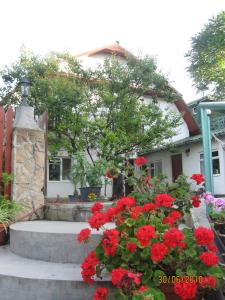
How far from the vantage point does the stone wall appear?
168 inches

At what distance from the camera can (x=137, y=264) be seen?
6.84ft

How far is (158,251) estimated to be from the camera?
194 centimetres

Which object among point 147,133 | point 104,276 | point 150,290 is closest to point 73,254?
point 104,276

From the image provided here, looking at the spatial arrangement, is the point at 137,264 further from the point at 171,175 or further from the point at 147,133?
the point at 171,175

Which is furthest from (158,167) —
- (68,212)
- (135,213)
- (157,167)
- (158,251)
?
(158,251)

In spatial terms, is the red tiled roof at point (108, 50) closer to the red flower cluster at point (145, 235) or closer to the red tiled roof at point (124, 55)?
the red tiled roof at point (124, 55)

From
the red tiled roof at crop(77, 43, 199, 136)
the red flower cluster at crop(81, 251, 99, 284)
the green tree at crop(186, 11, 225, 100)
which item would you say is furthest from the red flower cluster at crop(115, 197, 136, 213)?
the green tree at crop(186, 11, 225, 100)

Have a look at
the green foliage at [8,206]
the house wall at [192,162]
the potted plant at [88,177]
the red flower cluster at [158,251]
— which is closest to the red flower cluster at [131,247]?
the red flower cluster at [158,251]

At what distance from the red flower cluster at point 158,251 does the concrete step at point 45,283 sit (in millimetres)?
583

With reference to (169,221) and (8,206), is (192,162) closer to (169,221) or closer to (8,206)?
(8,206)

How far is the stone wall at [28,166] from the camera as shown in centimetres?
427

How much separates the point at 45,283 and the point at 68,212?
75.5 inches

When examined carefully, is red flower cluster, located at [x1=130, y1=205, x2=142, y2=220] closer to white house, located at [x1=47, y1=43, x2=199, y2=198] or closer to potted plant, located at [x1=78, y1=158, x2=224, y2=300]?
potted plant, located at [x1=78, y1=158, x2=224, y2=300]

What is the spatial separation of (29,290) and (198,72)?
58.2ft
